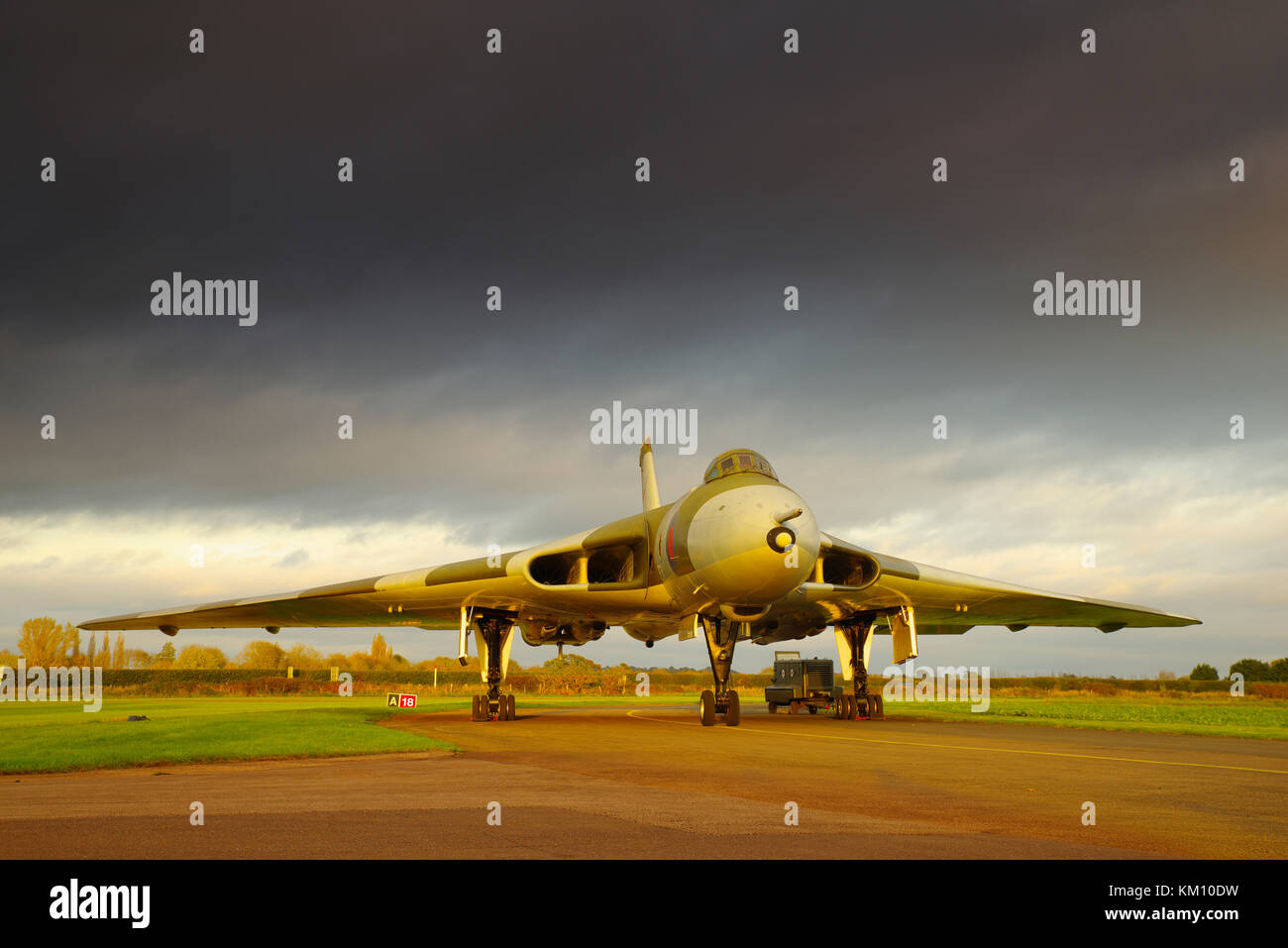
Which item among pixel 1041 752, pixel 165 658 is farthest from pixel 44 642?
pixel 1041 752

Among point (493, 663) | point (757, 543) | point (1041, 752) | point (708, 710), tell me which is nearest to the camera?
point (1041, 752)

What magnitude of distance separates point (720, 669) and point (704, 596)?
2968 millimetres

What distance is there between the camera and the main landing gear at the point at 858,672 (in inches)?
872

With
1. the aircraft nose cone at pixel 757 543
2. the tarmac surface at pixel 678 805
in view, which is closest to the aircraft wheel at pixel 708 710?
the aircraft nose cone at pixel 757 543

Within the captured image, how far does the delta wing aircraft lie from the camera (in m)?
16.0

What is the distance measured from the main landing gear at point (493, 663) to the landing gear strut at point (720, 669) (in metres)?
5.72

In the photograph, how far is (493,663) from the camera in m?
23.1

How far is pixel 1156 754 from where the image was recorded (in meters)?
12.2

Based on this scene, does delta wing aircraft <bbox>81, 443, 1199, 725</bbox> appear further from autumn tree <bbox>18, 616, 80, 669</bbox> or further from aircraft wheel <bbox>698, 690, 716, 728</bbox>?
autumn tree <bbox>18, 616, 80, 669</bbox>

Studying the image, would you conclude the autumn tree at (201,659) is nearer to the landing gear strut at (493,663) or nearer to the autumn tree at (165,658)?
the autumn tree at (165,658)

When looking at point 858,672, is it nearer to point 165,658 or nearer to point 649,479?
point 649,479

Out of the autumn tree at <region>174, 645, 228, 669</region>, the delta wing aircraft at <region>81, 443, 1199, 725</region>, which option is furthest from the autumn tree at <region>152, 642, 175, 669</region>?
the delta wing aircraft at <region>81, 443, 1199, 725</region>

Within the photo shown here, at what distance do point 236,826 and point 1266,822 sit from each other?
7.28 meters
